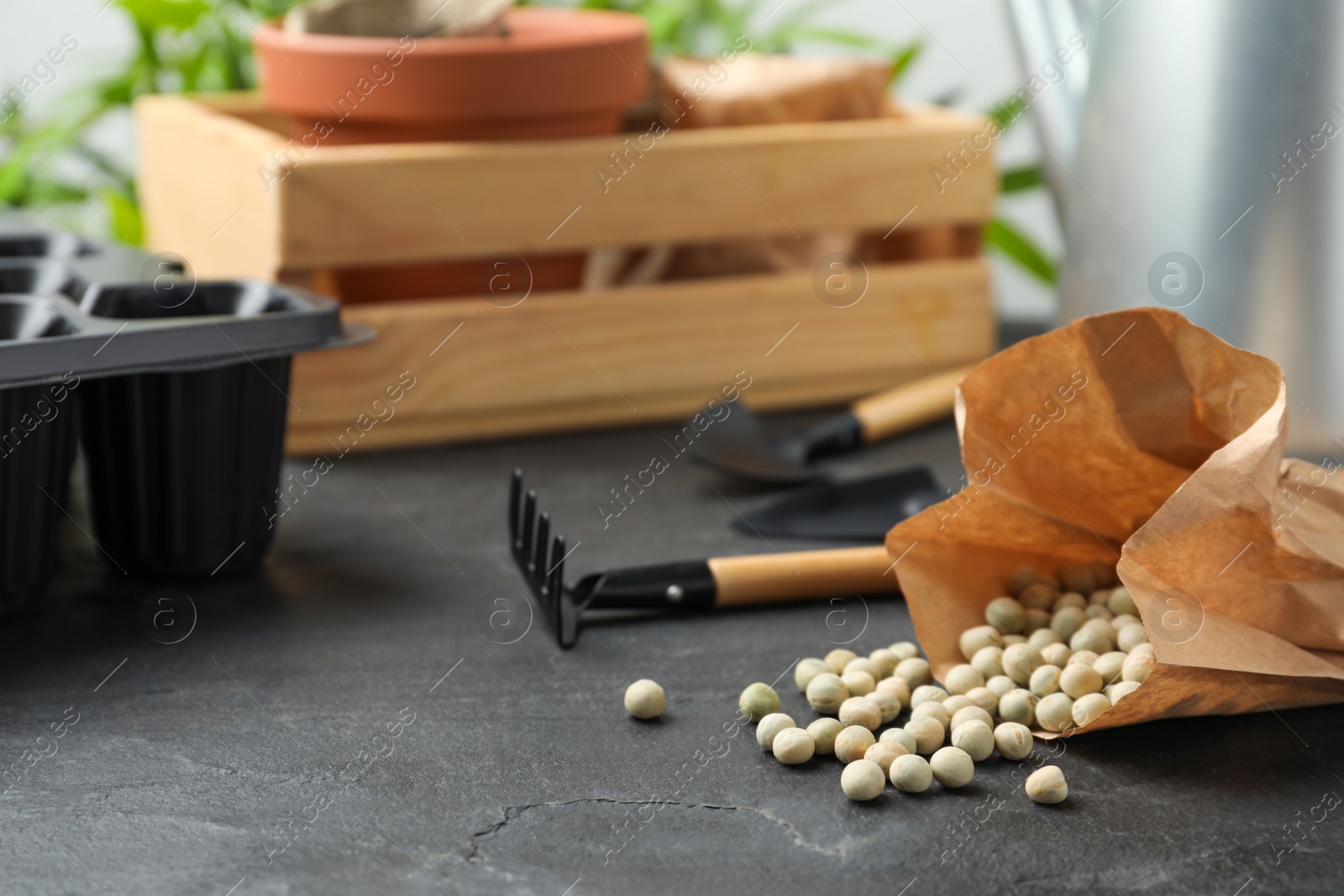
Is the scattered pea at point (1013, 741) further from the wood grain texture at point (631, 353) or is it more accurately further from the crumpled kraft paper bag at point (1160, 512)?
the wood grain texture at point (631, 353)

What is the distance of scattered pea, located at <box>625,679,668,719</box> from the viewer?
1.75 ft

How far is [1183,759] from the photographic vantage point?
51cm

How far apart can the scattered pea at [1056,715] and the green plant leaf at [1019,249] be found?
Result: 768 millimetres

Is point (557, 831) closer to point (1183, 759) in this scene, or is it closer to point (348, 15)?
point (1183, 759)

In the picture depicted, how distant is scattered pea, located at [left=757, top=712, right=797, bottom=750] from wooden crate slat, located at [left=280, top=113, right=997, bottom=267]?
459mm

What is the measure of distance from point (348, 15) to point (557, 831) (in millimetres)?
617

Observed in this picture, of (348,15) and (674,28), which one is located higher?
(348,15)

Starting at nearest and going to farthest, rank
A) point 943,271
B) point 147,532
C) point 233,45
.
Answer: point 147,532 < point 943,271 < point 233,45

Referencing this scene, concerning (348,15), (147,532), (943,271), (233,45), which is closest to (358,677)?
(147,532)

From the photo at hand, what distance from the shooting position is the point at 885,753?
49cm

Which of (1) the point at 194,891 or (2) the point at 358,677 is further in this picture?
(2) the point at 358,677

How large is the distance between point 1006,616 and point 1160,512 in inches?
4.3

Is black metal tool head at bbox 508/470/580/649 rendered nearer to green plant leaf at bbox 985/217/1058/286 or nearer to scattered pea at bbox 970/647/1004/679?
scattered pea at bbox 970/647/1004/679

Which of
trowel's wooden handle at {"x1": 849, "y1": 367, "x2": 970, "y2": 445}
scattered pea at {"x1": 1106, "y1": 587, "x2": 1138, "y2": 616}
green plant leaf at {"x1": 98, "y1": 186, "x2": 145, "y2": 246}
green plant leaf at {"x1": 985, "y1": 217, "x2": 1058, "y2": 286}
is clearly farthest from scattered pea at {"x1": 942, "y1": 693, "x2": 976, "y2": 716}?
green plant leaf at {"x1": 98, "y1": 186, "x2": 145, "y2": 246}
